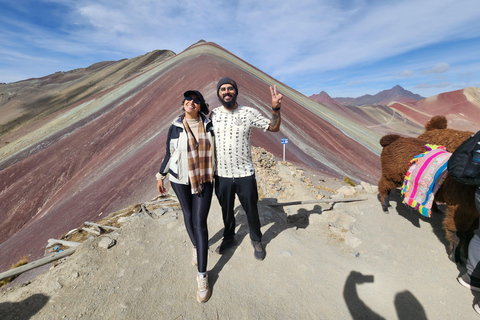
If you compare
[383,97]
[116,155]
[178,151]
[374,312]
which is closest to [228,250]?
[178,151]

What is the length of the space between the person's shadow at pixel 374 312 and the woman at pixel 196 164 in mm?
1219

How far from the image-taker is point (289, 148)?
29.9 feet

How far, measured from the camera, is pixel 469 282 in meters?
1.90

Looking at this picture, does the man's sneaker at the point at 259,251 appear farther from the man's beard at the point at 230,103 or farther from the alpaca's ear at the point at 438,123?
the alpaca's ear at the point at 438,123

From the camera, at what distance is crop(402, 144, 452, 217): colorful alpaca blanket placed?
2.31 m

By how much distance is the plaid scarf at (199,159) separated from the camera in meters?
1.83

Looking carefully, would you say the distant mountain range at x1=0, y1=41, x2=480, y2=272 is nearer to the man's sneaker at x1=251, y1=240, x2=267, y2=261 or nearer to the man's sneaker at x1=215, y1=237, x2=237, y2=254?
the man's sneaker at x1=215, y1=237, x2=237, y2=254

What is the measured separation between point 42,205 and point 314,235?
12.8m

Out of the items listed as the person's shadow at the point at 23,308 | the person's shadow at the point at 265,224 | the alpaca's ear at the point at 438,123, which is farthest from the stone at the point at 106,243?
the alpaca's ear at the point at 438,123

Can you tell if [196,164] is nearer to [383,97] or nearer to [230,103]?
[230,103]

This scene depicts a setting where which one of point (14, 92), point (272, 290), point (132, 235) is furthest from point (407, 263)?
point (14, 92)

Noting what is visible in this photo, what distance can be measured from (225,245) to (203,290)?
2.09 feet

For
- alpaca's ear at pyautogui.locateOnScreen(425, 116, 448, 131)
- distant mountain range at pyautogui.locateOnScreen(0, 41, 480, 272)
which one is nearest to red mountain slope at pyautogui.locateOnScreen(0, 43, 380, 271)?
distant mountain range at pyautogui.locateOnScreen(0, 41, 480, 272)

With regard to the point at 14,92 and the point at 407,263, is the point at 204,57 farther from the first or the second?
the point at 14,92
